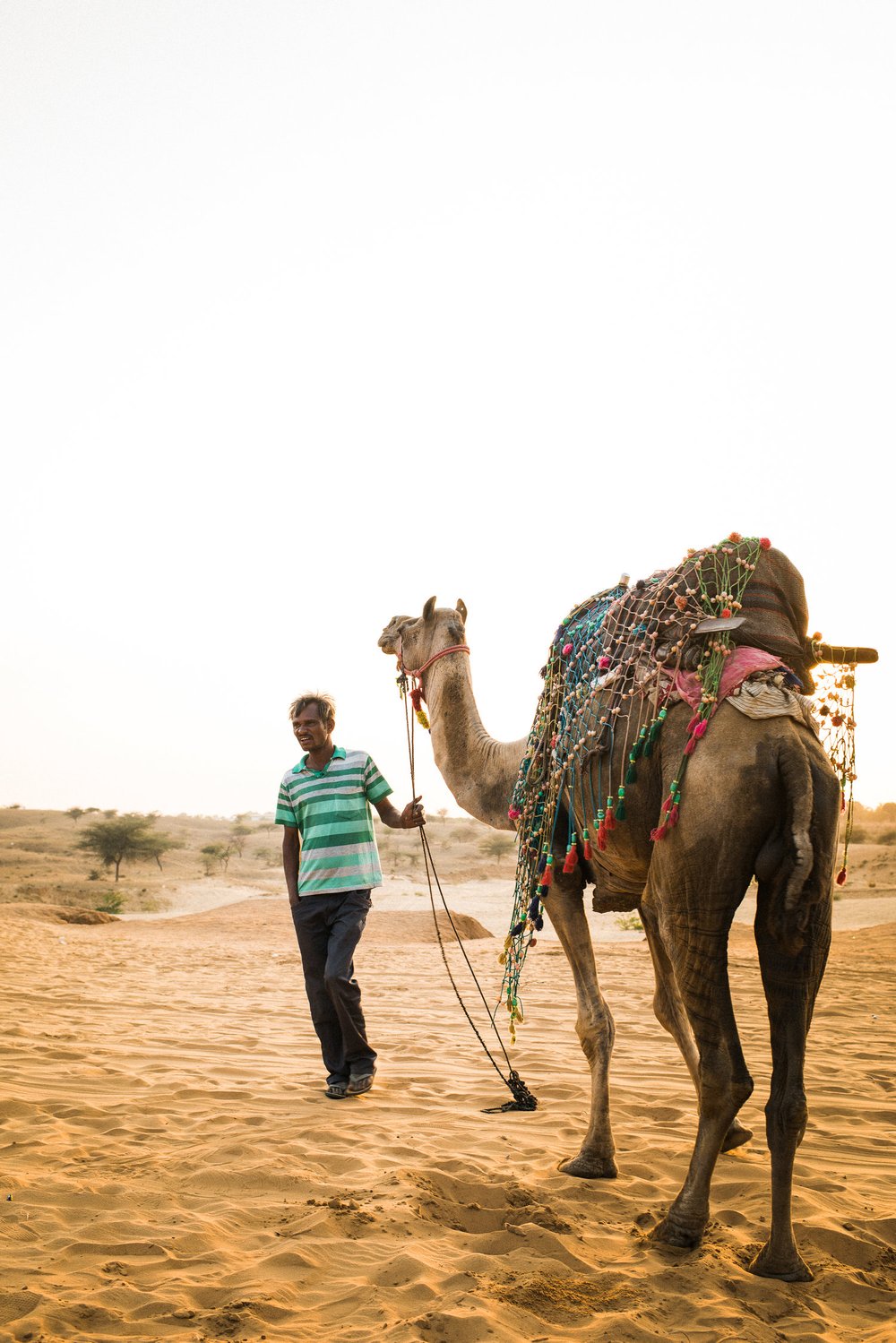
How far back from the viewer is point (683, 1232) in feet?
11.8

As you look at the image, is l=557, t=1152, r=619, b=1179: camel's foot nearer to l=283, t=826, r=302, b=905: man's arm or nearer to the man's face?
l=283, t=826, r=302, b=905: man's arm

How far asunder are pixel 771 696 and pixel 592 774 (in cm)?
87

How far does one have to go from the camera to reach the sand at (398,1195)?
305 centimetres

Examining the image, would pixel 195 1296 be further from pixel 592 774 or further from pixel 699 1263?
pixel 592 774

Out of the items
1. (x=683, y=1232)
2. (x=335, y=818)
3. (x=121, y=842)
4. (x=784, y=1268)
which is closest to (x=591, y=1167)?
(x=683, y=1232)

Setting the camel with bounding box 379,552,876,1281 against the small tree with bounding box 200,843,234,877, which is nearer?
the camel with bounding box 379,552,876,1281

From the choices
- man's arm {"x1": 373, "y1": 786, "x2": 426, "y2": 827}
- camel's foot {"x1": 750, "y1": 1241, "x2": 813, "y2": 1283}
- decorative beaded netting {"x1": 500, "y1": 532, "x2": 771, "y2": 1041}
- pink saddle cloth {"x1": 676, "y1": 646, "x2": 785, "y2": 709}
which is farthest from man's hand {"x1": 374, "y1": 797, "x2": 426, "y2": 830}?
camel's foot {"x1": 750, "y1": 1241, "x2": 813, "y2": 1283}

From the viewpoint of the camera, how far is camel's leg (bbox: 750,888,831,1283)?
11.1 feet

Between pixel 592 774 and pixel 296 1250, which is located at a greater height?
pixel 592 774

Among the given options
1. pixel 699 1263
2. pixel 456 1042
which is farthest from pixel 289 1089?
pixel 699 1263

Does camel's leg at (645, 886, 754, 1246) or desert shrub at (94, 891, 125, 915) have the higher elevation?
camel's leg at (645, 886, 754, 1246)

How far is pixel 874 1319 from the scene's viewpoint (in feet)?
10.2

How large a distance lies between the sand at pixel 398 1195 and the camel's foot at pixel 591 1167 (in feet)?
0.33

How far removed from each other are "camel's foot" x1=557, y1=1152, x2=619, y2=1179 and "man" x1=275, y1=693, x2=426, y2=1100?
1.94 meters
